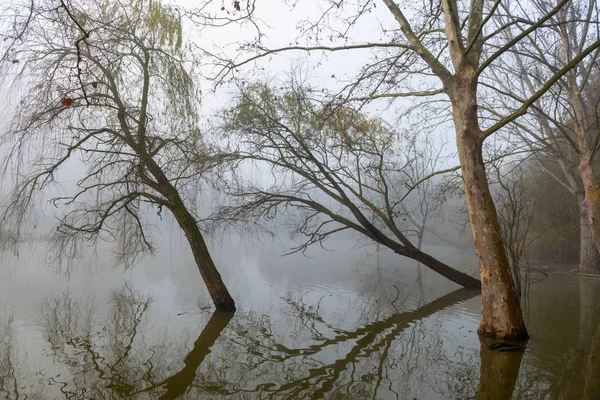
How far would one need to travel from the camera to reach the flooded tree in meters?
6.80

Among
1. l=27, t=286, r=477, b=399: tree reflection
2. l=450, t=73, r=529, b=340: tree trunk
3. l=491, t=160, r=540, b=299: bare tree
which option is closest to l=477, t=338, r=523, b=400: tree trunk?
l=450, t=73, r=529, b=340: tree trunk

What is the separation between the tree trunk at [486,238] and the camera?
222 inches

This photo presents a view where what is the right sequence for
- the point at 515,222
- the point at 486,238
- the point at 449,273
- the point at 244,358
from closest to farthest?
1. the point at 244,358
2. the point at 486,238
3. the point at 515,222
4. the point at 449,273

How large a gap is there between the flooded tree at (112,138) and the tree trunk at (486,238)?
442cm

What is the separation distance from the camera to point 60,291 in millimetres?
9695

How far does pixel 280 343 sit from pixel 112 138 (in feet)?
13.8

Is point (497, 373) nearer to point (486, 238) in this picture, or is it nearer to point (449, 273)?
point (486, 238)

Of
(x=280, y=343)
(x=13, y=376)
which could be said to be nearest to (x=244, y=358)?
(x=280, y=343)

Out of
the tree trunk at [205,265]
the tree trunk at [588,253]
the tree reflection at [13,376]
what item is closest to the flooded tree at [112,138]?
the tree trunk at [205,265]

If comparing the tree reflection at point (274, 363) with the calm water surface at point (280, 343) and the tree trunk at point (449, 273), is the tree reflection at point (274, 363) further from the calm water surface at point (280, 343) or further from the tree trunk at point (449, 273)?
the tree trunk at point (449, 273)

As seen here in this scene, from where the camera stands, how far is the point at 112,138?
24.6 ft

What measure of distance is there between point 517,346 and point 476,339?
0.76m

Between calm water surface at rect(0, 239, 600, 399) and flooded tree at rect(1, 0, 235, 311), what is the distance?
1211 mm

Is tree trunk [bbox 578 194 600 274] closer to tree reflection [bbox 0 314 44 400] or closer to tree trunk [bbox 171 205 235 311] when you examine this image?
tree trunk [bbox 171 205 235 311]
